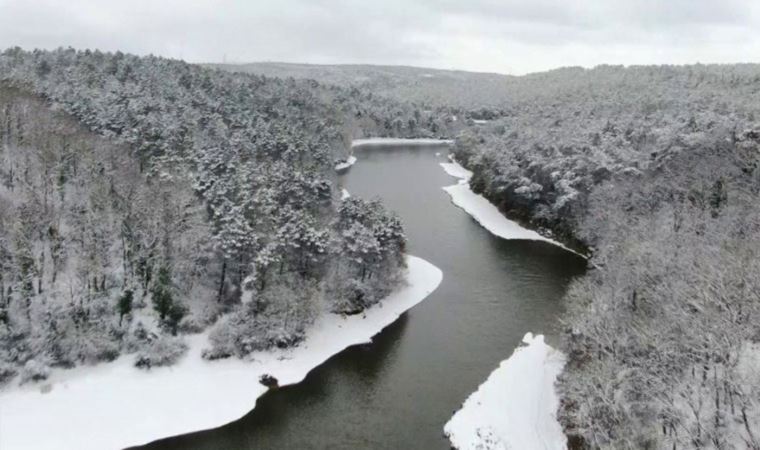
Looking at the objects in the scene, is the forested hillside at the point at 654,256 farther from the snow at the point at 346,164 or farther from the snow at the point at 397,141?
the snow at the point at 397,141

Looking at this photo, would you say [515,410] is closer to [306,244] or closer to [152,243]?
[306,244]

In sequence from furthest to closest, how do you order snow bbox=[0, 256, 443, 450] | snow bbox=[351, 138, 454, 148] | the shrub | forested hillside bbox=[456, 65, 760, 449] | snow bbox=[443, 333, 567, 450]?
1. snow bbox=[351, 138, 454, 148]
2. the shrub
3. snow bbox=[0, 256, 443, 450]
4. snow bbox=[443, 333, 567, 450]
5. forested hillside bbox=[456, 65, 760, 449]

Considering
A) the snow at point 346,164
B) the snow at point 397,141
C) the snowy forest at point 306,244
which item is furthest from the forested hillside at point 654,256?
the snow at point 397,141

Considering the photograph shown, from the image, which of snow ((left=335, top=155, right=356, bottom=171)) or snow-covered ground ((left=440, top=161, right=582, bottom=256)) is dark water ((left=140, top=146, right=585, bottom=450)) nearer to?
snow-covered ground ((left=440, top=161, right=582, bottom=256))

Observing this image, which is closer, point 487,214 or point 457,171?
point 487,214

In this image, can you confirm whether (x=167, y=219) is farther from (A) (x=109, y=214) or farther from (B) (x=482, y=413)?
(B) (x=482, y=413)

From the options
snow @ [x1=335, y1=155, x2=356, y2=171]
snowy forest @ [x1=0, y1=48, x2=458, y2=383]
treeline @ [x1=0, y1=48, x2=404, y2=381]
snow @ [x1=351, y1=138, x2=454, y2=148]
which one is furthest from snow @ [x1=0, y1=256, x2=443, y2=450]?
snow @ [x1=351, y1=138, x2=454, y2=148]

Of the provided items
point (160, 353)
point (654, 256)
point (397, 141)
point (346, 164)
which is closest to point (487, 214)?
point (654, 256)
